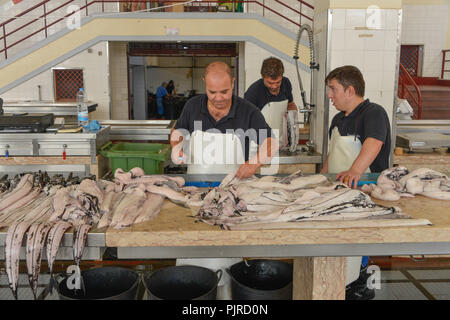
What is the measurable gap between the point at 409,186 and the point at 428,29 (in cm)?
1312

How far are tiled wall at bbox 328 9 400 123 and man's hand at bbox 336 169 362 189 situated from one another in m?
1.88

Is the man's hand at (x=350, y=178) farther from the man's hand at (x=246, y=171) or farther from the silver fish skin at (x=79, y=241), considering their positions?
the silver fish skin at (x=79, y=241)

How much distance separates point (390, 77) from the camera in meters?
4.45

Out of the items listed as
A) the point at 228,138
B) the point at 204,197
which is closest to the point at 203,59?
the point at 228,138

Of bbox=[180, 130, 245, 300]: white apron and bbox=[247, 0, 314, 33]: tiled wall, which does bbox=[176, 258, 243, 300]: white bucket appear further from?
bbox=[247, 0, 314, 33]: tiled wall

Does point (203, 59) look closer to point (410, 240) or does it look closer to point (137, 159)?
point (137, 159)

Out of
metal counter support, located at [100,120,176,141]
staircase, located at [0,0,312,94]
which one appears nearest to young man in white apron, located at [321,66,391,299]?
metal counter support, located at [100,120,176,141]

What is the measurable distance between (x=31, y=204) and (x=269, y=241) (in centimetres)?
127

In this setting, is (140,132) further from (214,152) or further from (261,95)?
(214,152)

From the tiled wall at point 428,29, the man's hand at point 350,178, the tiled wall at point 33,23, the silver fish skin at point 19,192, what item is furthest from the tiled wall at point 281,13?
the silver fish skin at point 19,192

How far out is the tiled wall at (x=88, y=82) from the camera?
10188 mm

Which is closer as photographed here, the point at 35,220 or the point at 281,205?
the point at 35,220

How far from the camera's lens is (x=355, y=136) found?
10.8 ft

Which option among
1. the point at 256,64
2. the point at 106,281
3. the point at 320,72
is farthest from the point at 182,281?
the point at 256,64
